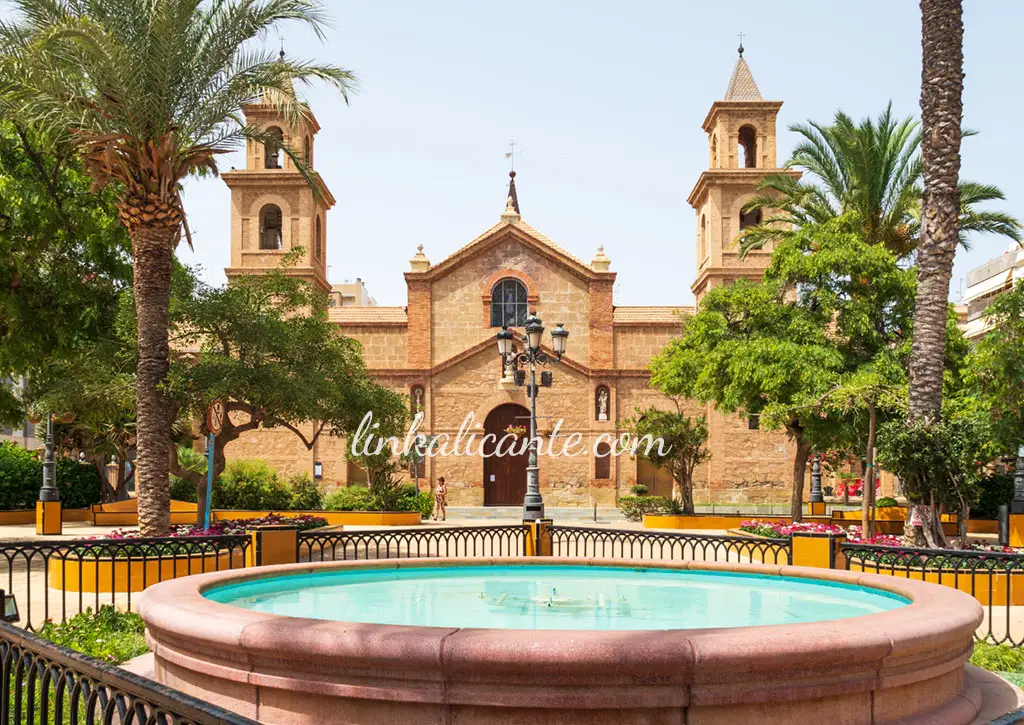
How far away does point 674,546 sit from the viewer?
62.9 feet

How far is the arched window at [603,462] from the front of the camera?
39.3 metres

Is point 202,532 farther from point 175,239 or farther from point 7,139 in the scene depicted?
point 7,139

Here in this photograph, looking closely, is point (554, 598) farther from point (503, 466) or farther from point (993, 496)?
point (503, 466)

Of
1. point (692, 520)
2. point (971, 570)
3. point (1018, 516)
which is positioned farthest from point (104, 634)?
point (692, 520)

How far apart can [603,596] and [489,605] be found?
1.34 m

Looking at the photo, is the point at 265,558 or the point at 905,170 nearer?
the point at 265,558

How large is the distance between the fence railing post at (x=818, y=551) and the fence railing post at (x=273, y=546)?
249 inches

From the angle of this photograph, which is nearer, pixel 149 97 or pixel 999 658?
pixel 999 658

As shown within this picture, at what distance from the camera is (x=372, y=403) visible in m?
23.3

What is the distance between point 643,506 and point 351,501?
8.96 metres

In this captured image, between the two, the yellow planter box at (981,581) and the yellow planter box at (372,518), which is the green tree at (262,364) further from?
the yellow planter box at (981,581)

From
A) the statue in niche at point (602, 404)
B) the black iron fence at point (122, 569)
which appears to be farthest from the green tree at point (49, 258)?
the statue in niche at point (602, 404)

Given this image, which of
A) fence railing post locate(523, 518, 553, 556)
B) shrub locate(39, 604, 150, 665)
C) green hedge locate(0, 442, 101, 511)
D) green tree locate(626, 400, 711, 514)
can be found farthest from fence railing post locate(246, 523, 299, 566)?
green hedge locate(0, 442, 101, 511)

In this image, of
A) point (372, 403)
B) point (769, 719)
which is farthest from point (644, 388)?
point (769, 719)
